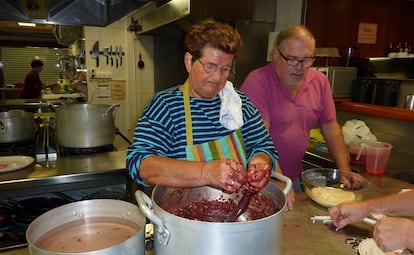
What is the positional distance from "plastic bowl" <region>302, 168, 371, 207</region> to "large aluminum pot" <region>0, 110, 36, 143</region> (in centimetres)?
151

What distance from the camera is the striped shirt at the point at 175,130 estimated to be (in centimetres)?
84

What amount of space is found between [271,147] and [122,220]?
0.56 meters

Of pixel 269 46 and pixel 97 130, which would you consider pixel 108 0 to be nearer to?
pixel 97 130

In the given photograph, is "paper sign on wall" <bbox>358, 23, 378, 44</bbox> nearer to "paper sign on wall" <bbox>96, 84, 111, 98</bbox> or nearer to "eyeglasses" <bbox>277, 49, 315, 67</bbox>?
"eyeglasses" <bbox>277, 49, 315, 67</bbox>

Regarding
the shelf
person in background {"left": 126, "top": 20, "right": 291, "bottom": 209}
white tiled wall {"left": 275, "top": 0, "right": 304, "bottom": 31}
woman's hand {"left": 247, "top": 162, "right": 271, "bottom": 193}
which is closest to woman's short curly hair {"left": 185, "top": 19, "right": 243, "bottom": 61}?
person in background {"left": 126, "top": 20, "right": 291, "bottom": 209}

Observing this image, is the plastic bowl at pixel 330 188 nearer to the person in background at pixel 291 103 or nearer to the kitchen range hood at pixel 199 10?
the person in background at pixel 291 103

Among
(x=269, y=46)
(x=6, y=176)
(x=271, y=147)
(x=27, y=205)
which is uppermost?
(x=269, y=46)

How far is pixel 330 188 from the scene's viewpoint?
113cm

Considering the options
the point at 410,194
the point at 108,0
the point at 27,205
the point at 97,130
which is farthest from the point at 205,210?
the point at 108,0

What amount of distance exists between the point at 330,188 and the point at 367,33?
246 centimetres

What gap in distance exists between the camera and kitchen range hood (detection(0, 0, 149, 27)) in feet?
5.03

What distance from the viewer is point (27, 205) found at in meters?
1.49

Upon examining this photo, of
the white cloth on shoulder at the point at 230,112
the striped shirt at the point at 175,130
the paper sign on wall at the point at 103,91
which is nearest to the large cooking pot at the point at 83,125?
the striped shirt at the point at 175,130

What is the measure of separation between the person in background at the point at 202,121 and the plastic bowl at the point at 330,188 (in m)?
0.22
